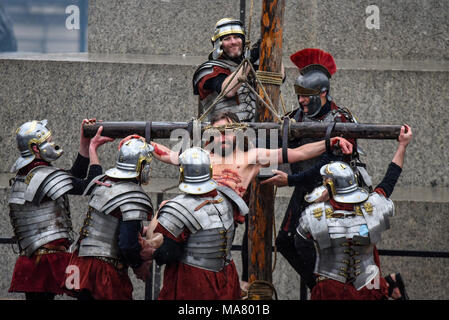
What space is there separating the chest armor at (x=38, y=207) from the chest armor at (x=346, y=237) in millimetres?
1932

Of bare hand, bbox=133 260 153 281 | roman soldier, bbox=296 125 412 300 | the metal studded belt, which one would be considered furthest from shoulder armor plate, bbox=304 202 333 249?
the metal studded belt

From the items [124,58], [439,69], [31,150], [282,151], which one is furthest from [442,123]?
[31,150]

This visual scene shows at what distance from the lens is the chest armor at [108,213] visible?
19.7ft

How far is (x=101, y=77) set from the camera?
9.11m

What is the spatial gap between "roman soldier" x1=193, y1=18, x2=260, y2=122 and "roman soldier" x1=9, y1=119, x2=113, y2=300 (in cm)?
138

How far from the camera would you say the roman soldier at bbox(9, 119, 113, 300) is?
6.59 meters

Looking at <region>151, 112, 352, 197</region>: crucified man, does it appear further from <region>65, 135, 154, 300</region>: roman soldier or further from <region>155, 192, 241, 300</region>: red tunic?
<region>155, 192, 241, 300</region>: red tunic

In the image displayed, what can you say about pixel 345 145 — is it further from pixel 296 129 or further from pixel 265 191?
pixel 265 191

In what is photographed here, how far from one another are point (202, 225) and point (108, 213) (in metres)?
0.72
